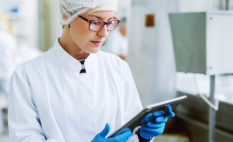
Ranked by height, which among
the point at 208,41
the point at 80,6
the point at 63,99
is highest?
the point at 80,6

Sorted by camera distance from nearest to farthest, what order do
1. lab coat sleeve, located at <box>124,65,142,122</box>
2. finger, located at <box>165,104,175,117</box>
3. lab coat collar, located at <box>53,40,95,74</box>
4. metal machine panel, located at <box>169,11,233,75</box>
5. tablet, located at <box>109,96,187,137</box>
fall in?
1. tablet, located at <box>109,96,187,137</box>
2. finger, located at <box>165,104,175,117</box>
3. lab coat collar, located at <box>53,40,95,74</box>
4. lab coat sleeve, located at <box>124,65,142,122</box>
5. metal machine panel, located at <box>169,11,233,75</box>

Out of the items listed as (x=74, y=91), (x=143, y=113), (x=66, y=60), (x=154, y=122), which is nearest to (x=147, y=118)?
(x=154, y=122)

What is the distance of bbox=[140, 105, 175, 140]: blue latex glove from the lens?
3.53 feet

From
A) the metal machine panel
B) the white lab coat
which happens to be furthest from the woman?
the metal machine panel

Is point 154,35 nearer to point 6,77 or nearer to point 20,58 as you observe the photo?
point 6,77

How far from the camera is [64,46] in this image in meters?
1.23

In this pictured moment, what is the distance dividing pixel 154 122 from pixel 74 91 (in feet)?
1.20

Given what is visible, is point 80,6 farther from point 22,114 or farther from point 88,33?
point 22,114

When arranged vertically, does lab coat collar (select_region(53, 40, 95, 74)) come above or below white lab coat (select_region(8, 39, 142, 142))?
above

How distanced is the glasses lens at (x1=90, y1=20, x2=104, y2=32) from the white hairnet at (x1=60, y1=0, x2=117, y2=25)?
5 cm

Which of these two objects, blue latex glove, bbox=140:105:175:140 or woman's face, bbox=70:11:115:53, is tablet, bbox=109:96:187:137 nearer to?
blue latex glove, bbox=140:105:175:140

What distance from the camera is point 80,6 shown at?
1.08 m

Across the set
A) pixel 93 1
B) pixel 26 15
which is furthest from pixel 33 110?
pixel 26 15

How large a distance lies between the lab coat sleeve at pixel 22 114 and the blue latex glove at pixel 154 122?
1.25 ft
